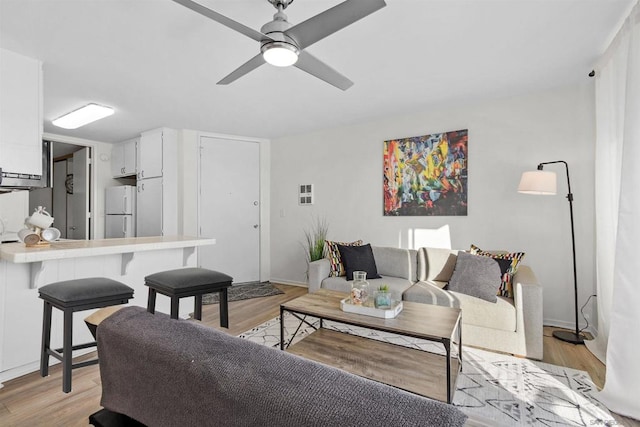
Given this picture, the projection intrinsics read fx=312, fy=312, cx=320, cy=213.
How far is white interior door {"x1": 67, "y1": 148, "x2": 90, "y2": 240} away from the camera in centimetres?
517

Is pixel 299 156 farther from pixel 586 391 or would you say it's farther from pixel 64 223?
pixel 64 223

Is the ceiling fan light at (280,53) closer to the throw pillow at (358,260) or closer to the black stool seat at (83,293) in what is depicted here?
the black stool seat at (83,293)

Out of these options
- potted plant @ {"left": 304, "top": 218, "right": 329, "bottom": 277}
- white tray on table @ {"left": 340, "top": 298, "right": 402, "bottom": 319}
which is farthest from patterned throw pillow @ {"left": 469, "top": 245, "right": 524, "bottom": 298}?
potted plant @ {"left": 304, "top": 218, "right": 329, "bottom": 277}

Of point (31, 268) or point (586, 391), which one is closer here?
point (586, 391)

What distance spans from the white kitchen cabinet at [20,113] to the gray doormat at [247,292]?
7.44ft

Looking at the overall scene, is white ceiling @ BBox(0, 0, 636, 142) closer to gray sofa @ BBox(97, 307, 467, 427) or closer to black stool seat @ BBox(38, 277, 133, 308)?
black stool seat @ BBox(38, 277, 133, 308)

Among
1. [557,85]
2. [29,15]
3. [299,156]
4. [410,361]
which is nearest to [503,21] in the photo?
[557,85]

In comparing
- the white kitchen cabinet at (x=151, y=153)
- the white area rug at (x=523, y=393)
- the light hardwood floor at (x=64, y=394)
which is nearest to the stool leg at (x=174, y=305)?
the light hardwood floor at (x=64, y=394)

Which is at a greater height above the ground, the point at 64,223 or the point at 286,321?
the point at 64,223

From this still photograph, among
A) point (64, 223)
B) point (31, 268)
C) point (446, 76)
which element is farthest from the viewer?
point (64, 223)

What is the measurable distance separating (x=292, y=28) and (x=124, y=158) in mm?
4672

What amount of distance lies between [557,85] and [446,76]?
3.96ft

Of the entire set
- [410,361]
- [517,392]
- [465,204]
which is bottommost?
[517,392]

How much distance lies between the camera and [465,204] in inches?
142
